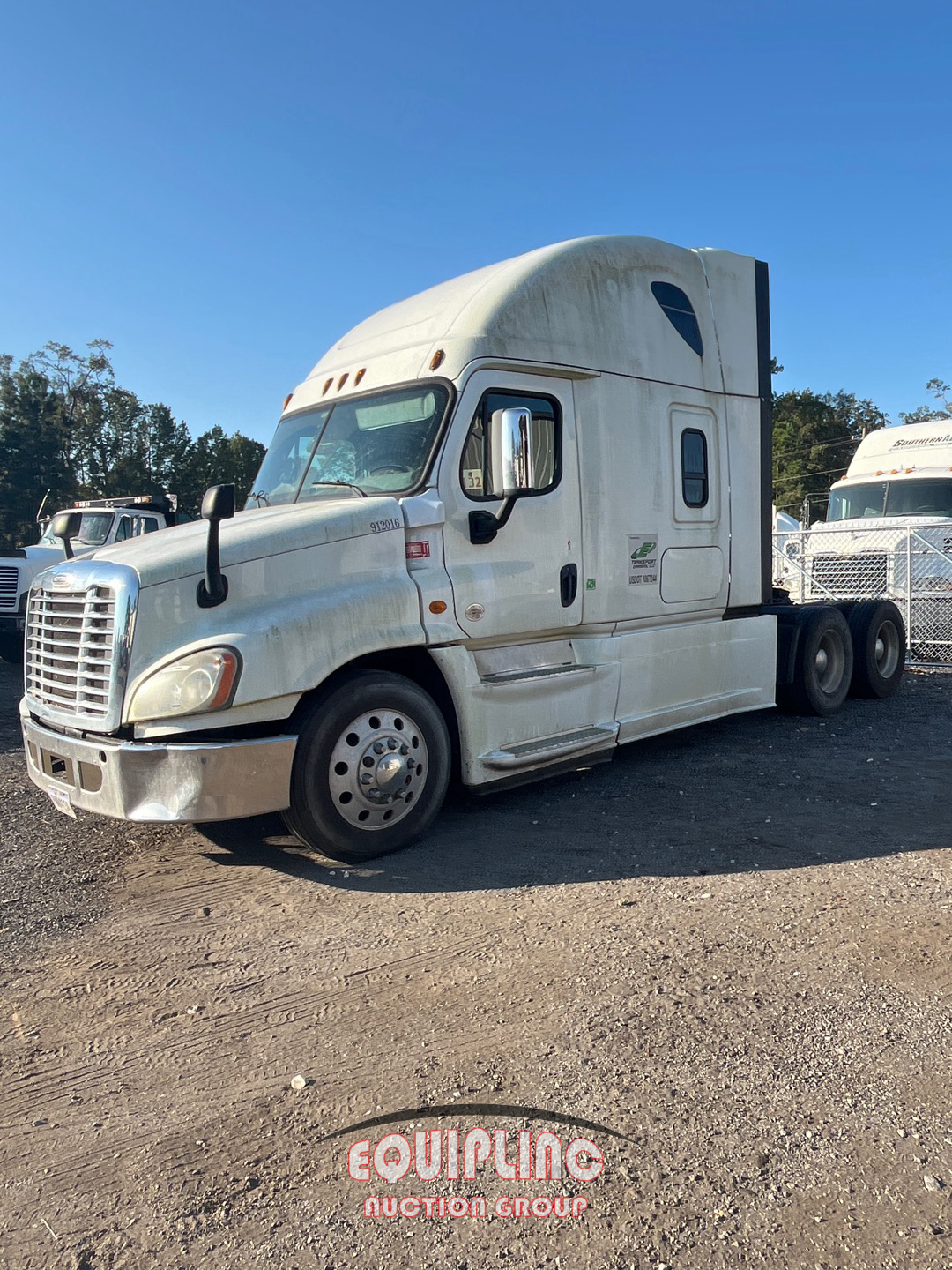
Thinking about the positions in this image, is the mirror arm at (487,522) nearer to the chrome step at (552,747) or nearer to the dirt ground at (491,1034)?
the chrome step at (552,747)

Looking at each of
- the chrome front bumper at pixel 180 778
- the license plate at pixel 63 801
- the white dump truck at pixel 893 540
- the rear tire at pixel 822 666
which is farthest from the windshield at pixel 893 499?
the license plate at pixel 63 801

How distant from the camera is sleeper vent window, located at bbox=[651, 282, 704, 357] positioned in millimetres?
6797

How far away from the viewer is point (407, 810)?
4973mm

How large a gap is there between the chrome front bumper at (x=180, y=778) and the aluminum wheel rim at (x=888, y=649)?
7.59 m

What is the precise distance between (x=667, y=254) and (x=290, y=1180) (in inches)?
259

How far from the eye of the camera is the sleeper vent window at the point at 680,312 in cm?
680

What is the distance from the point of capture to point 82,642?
449 cm

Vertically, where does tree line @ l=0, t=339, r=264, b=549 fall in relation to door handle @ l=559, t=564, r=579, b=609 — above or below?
above

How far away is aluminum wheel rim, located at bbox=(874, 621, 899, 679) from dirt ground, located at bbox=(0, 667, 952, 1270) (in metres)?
4.54

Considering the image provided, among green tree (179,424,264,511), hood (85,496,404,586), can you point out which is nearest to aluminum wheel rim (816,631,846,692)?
hood (85,496,404,586)

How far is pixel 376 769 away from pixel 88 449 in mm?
60322

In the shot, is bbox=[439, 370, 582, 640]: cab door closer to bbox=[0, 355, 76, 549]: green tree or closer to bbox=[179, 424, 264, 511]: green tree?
bbox=[0, 355, 76, 549]: green tree

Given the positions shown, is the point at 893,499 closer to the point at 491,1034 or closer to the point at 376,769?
the point at 376,769

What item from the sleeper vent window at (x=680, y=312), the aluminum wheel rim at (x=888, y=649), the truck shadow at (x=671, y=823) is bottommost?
the truck shadow at (x=671, y=823)
